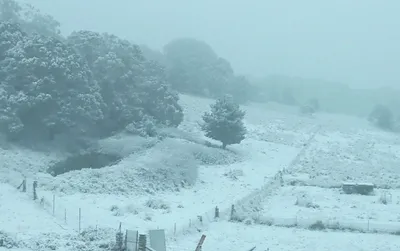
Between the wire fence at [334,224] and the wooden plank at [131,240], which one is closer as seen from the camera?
the wooden plank at [131,240]

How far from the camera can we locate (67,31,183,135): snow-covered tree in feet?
164

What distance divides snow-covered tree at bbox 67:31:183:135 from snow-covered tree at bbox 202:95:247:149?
5581 mm

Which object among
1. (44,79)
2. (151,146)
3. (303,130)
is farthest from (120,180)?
(303,130)

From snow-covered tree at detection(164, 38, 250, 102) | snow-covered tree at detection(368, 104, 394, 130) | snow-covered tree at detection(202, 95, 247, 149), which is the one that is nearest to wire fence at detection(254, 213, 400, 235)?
snow-covered tree at detection(202, 95, 247, 149)

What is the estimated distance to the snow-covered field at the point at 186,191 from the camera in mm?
24141

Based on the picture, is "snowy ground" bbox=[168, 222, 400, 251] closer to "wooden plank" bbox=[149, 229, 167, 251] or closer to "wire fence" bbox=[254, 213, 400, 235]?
"wire fence" bbox=[254, 213, 400, 235]

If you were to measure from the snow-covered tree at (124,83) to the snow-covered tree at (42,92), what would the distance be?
3.89m

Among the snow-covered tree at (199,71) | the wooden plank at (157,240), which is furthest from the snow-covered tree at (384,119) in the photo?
the wooden plank at (157,240)

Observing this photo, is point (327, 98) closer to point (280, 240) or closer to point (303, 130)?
point (303, 130)

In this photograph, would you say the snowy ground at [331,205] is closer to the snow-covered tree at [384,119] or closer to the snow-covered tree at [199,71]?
the snow-covered tree at [199,71]

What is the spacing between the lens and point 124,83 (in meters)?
52.2

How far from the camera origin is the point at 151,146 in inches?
1735

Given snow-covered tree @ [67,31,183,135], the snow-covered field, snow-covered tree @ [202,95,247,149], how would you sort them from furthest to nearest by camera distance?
snow-covered tree @ [202,95,247,149], snow-covered tree @ [67,31,183,135], the snow-covered field

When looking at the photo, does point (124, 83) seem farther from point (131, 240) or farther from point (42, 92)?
Answer: point (131, 240)
